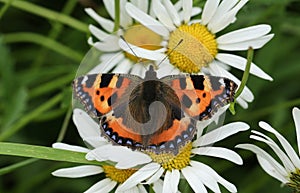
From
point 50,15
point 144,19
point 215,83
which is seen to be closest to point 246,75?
point 215,83

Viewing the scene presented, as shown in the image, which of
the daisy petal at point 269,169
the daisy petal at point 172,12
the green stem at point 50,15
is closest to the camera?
the daisy petal at point 269,169

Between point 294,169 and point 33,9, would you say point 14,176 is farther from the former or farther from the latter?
point 294,169

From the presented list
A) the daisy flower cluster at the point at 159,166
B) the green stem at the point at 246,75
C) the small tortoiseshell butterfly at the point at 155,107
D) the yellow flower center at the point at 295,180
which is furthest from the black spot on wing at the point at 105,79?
the yellow flower center at the point at 295,180

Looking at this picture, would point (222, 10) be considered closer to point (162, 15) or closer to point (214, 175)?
point (162, 15)

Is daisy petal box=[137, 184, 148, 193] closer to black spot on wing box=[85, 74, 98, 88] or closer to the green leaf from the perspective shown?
the green leaf

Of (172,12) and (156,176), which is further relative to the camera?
(172,12)

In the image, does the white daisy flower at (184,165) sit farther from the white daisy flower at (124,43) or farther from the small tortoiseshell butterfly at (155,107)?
the white daisy flower at (124,43)

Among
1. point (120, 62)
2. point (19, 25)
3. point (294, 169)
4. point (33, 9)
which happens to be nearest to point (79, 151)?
point (120, 62)
